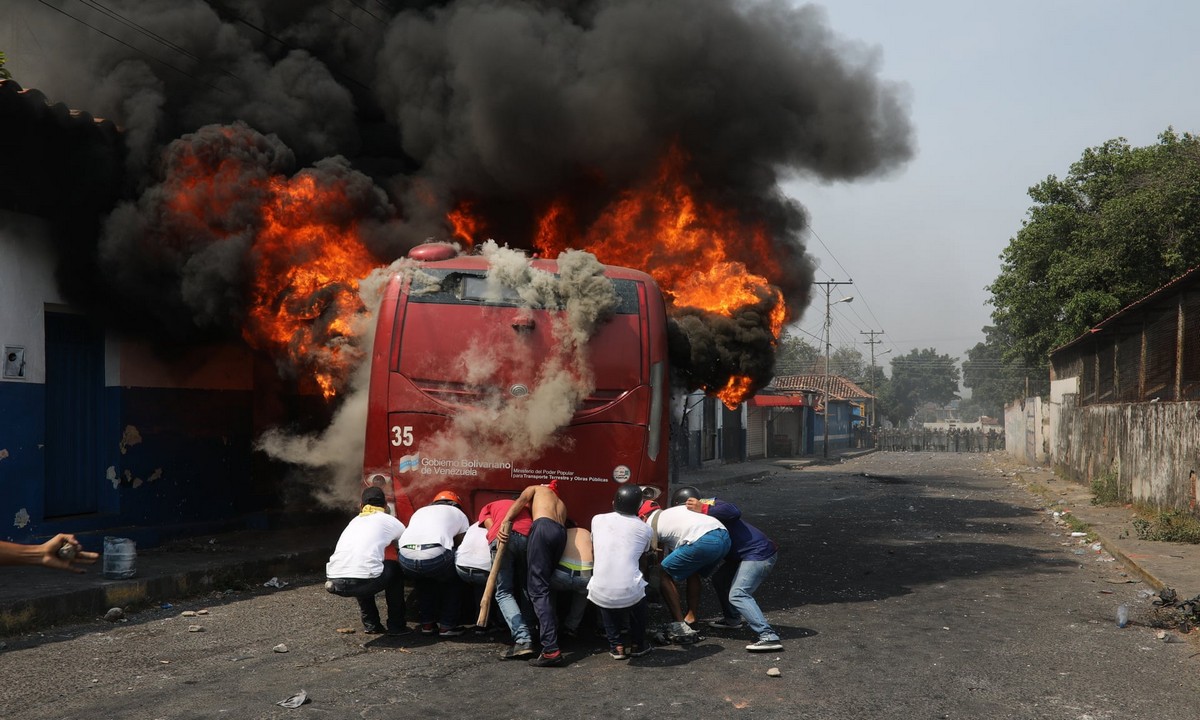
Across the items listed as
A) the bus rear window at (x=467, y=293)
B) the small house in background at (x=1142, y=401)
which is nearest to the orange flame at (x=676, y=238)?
the bus rear window at (x=467, y=293)

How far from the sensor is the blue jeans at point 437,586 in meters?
7.14

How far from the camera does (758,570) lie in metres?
7.36

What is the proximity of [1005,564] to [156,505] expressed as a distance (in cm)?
1036

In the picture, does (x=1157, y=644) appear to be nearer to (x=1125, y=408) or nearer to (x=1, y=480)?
(x=1, y=480)

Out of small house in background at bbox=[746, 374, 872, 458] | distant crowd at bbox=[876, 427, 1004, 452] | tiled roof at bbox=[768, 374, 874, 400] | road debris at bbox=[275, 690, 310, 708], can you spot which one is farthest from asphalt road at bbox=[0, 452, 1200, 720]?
distant crowd at bbox=[876, 427, 1004, 452]

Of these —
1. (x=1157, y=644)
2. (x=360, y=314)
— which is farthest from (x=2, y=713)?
(x=1157, y=644)

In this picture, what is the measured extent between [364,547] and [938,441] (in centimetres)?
6389

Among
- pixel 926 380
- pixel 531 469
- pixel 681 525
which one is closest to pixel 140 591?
pixel 531 469

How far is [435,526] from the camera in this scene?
7227 mm

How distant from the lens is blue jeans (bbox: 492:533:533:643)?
6.81m

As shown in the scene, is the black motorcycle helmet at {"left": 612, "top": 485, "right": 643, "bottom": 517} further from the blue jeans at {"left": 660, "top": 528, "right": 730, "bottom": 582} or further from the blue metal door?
the blue metal door

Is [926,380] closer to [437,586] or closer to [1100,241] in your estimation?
[1100,241]

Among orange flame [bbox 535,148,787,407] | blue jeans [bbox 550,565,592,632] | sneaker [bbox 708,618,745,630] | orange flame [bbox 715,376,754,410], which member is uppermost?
orange flame [bbox 535,148,787,407]

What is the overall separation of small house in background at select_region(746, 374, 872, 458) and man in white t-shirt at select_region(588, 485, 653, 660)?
28.1m
